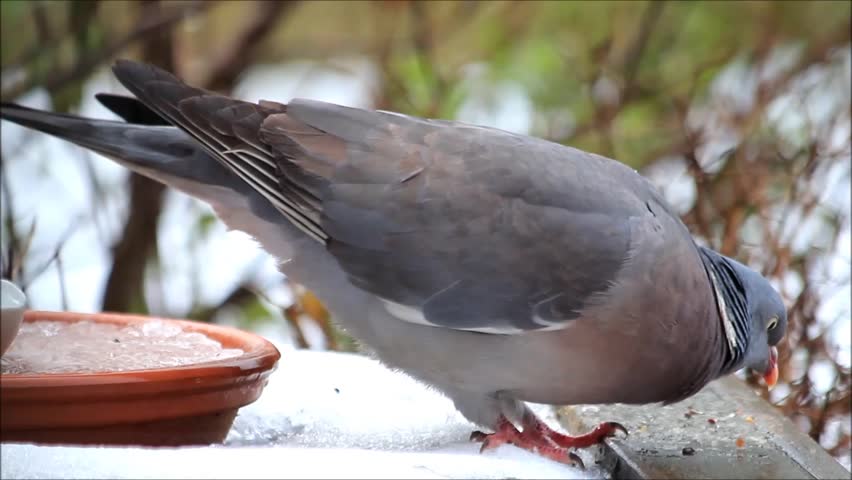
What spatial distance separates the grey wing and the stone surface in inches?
11.6

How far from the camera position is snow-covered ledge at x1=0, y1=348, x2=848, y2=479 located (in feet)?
5.37

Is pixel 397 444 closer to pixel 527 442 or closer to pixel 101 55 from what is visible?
pixel 527 442

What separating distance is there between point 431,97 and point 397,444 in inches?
92.8

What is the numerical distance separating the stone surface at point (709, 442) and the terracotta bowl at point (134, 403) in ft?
2.30

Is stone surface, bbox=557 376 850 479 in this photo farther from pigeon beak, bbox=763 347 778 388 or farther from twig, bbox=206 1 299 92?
twig, bbox=206 1 299 92

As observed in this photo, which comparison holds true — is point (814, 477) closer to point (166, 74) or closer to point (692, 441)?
point (692, 441)

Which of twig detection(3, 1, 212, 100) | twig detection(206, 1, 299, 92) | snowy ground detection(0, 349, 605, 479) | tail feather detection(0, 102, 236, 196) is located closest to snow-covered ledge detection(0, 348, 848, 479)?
snowy ground detection(0, 349, 605, 479)

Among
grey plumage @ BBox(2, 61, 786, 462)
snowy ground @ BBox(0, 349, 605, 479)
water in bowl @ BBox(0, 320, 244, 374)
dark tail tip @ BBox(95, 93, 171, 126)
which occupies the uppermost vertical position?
dark tail tip @ BBox(95, 93, 171, 126)

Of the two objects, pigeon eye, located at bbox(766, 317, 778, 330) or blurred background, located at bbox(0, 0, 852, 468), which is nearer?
pigeon eye, located at bbox(766, 317, 778, 330)

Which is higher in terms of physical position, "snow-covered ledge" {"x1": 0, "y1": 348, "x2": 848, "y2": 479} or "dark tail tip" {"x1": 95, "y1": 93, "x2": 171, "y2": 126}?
"dark tail tip" {"x1": 95, "y1": 93, "x2": 171, "y2": 126}

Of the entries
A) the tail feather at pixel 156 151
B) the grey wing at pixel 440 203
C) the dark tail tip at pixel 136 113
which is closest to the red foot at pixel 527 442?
the grey wing at pixel 440 203

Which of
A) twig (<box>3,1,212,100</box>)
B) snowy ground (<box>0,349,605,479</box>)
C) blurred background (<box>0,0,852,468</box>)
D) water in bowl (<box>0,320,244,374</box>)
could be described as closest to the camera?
snowy ground (<box>0,349,605,479</box>)

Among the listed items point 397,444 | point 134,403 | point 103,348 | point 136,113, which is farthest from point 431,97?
point 134,403

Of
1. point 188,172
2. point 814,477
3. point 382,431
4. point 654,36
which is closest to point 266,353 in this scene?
point 382,431
